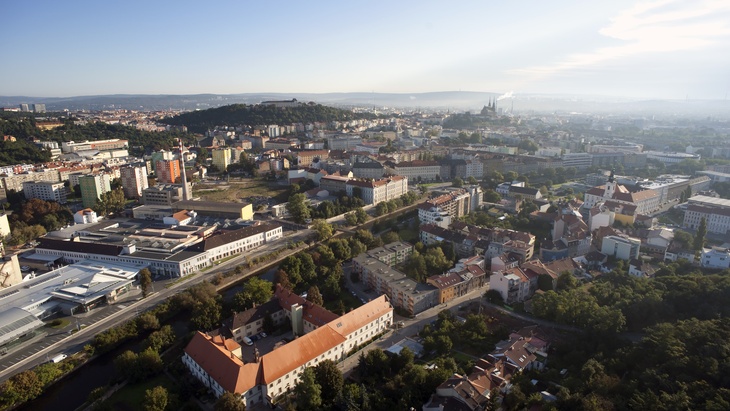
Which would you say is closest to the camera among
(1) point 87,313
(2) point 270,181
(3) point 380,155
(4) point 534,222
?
(1) point 87,313

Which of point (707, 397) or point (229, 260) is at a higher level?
point (707, 397)

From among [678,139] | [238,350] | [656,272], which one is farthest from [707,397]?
[678,139]

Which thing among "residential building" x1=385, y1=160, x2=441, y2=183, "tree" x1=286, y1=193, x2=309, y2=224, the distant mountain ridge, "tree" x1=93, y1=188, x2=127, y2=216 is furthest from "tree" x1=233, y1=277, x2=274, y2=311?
the distant mountain ridge

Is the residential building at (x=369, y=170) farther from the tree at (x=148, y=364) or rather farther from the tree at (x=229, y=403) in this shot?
the tree at (x=229, y=403)

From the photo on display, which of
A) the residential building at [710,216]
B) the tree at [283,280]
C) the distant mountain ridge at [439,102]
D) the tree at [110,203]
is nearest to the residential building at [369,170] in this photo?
the tree at [110,203]

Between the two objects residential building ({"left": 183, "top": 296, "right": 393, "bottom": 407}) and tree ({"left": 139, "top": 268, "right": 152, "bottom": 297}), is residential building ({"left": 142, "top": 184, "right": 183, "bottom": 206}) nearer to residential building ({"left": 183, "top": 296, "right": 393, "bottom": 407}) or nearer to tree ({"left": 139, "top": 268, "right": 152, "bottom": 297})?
tree ({"left": 139, "top": 268, "right": 152, "bottom": 297})

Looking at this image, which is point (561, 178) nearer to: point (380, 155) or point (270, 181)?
point (380, 155)

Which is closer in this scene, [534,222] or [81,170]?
[534,222]
